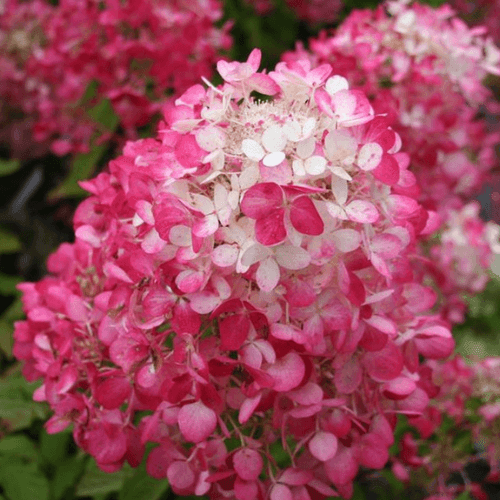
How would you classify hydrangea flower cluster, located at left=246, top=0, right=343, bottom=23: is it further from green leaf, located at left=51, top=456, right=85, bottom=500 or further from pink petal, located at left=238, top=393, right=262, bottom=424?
pink petal, located at left=238, top=393, right=262, bottom=424

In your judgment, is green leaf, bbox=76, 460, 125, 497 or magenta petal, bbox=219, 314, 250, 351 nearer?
magenta petal, bbox=219, 314, 250, 351

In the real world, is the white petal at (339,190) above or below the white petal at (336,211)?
above

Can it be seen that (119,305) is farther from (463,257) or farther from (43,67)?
(463,257)

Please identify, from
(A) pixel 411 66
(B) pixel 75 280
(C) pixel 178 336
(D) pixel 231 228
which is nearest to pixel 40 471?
(B) pixel 75 280

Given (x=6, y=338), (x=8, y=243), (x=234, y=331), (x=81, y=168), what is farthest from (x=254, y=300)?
(x=8, y=243)

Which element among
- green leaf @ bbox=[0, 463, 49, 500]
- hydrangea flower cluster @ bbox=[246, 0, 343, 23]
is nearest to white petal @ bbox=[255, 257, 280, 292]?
green leaf @ bbox=[0, 463, 49, 500]

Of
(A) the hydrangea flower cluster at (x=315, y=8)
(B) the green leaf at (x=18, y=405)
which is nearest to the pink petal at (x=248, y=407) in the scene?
(B) the green leaf at (x=18, y=405)

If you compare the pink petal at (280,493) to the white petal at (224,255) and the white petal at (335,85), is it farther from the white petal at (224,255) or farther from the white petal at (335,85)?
the white petal at (335,85)
